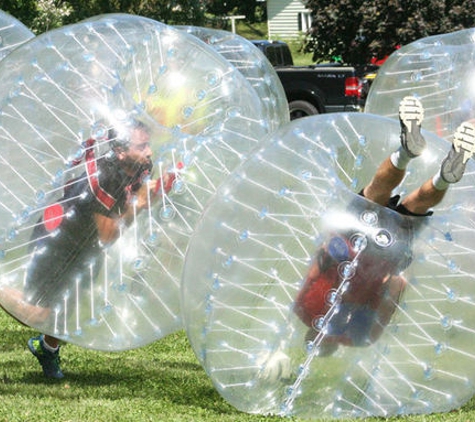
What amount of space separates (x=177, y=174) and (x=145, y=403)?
3.63 feet

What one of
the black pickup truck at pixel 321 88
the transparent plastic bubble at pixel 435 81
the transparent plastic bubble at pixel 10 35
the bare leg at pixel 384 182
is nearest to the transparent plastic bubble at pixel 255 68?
the transparent plastic bubble at pixel 435 81

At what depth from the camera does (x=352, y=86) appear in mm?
19375

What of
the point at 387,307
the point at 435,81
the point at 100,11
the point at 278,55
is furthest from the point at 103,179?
the point at 278,55

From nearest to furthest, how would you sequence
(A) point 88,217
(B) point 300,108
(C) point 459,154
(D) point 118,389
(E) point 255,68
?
(C) point 459,154 → (A) point 88,217 → (D) point 118,389 → (E) point 255,68 → (B) point 300,108

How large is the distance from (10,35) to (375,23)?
44.0 ft

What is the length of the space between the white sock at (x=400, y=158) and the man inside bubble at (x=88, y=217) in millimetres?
1112

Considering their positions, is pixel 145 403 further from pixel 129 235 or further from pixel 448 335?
pixel 448 335

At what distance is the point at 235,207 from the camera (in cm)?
512

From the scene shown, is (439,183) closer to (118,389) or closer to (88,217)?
(88,217)

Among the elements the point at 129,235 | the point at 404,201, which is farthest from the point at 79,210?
the point at 404,201

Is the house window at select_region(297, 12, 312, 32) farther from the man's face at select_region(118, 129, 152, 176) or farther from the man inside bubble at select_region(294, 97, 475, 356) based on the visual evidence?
the man inside bubble at select_region(294, 97, 475, 356)

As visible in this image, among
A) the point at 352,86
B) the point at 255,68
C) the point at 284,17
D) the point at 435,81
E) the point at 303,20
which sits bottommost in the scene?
the point at 284,17

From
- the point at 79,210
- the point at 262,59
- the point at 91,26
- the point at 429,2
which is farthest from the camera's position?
the point at 429,2

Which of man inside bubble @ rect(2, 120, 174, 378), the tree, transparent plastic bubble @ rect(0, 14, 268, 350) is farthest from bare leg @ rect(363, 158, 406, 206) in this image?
the tree
